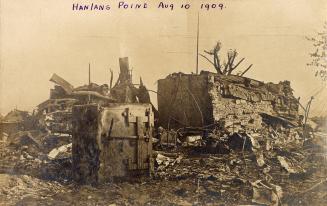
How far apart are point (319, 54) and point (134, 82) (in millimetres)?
2685

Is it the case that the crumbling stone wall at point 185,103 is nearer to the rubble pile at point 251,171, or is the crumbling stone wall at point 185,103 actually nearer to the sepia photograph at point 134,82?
the rubble pile at point 251,171

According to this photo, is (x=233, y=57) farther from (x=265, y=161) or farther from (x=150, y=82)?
(x=265, y=161)

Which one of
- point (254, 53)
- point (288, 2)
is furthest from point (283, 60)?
point (288, 2)

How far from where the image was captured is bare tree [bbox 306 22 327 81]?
4.90 m

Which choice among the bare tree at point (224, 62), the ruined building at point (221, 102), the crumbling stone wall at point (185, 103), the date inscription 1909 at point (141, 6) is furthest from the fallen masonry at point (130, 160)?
the date inscription 1909 at point (141, 6)

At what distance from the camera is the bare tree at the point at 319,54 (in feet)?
16.1

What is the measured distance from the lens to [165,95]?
602cm

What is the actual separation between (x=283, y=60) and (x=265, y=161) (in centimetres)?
152

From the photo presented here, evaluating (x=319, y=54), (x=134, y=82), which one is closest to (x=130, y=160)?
(x=134, y=82)

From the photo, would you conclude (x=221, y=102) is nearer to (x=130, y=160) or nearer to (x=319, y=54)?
(x=319, y=54)

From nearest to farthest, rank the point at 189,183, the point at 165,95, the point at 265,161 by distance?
the point at 189,183, the point at 265,161, the point at 165,95

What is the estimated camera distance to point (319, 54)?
A: 16.2 feet

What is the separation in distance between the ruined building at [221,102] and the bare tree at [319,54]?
2.03ft

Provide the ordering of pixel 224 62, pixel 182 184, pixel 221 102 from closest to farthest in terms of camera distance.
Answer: pixel 182 184
pixel 224 62
pixel 221 102
